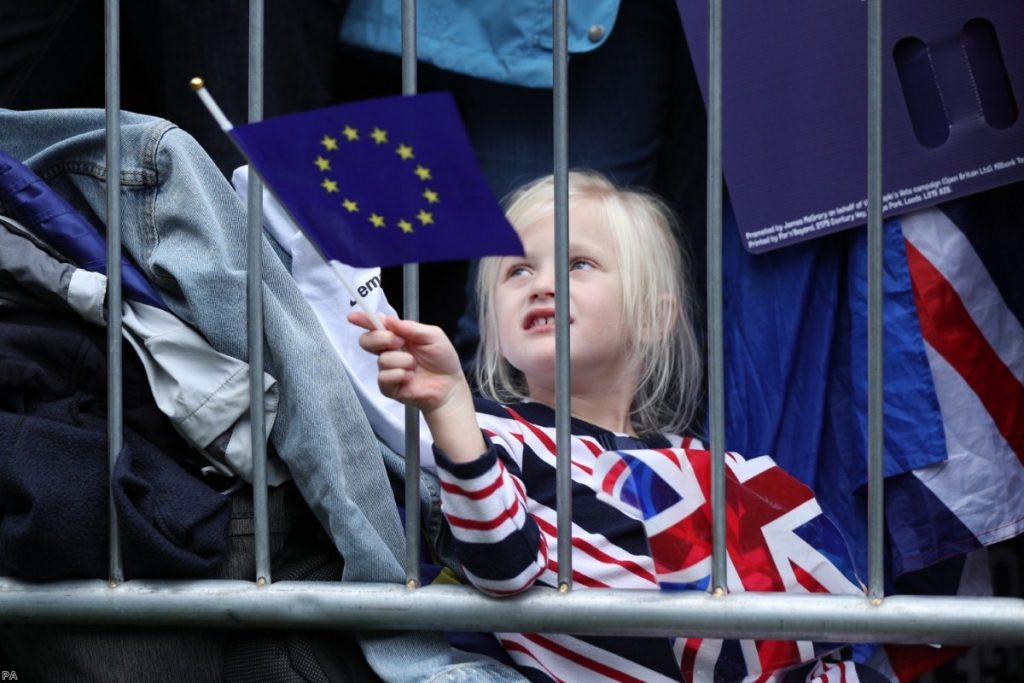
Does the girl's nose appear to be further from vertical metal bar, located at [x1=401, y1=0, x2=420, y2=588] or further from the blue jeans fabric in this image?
vertical metal bar, located at [x1=401, y1=0, x2=420, y2=588]

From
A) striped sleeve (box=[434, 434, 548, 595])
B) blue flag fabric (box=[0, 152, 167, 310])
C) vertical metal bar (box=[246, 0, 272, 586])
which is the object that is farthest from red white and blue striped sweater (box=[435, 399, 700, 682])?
blue flag fabric (box=[0, 152, 167, 310])

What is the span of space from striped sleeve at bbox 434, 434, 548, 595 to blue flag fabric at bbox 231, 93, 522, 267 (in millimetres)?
291

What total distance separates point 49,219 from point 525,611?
78cm

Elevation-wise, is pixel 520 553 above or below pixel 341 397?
below

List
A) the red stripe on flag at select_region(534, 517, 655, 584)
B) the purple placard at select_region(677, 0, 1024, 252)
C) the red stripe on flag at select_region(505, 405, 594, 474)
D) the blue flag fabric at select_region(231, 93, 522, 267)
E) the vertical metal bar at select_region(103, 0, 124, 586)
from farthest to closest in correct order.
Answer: the purple placard at select_region(677, 0, 1024, 252) < the red stripe on flag at select_region(505, 405, 594, 474) < the red stripe on flag at select_region(534, 517, 655, 584) < the vertical metal bar at select_region(103, 0, 124, 586) < the blue flag fabric at select_region(231, 93, 522, 267)

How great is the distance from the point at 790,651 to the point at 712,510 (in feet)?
1.19

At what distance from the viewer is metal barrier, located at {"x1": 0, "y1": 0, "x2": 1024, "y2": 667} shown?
6.38ft

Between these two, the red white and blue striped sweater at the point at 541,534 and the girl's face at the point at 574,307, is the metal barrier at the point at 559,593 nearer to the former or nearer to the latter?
the red white and blue striped sweater at the point at 541,534

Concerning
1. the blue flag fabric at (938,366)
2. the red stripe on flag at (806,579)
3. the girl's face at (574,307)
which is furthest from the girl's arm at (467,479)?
the blue flag fabric at (938,366)

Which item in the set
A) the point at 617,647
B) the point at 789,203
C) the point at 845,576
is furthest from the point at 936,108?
the point at 617,647

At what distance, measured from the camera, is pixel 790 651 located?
2230 mm

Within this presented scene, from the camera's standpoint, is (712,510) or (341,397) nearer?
(712,510)

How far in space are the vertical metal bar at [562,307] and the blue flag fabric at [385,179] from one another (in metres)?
0.18

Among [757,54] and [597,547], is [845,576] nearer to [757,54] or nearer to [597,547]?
[597,547]
